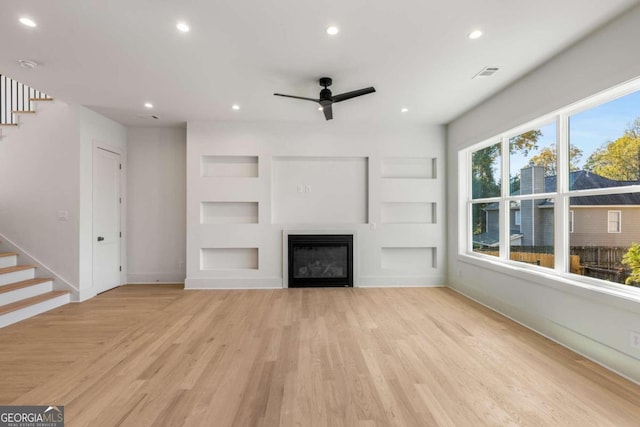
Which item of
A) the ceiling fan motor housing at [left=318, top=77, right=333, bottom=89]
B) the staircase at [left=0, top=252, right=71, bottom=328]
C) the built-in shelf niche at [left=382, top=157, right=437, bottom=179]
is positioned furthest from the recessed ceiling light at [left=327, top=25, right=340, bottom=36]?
the staircase at [left=0, top=252, right=71, bottom=328]

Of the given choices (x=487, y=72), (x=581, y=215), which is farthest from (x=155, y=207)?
(x=581, y=215)

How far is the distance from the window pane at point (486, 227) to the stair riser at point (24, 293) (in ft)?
20.7

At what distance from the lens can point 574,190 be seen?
282cm

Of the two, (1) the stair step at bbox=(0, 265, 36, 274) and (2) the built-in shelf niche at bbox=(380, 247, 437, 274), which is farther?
(2) the built-in shelf niche at bbox=(380, 247, 437, 274)

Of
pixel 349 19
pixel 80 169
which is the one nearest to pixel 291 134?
pixel 349 19

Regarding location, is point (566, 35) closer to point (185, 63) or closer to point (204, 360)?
point (185, 63)

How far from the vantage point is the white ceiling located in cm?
220

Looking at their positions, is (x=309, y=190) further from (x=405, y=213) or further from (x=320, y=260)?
(x=405, y=213)

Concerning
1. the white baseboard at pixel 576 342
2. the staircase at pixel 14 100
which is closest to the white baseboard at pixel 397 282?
the white baseboard at pixel 576 342

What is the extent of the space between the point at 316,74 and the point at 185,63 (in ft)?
4.58

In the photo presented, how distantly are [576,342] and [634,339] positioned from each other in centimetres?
53

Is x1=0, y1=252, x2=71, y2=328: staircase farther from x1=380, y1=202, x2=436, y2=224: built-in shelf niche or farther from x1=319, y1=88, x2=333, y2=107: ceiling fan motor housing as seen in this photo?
x1=380, y1=202, x2=436, y2=224: built-in shelf niche

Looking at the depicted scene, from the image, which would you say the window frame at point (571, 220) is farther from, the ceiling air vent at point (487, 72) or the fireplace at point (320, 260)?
the fireplace at point (320, 260)

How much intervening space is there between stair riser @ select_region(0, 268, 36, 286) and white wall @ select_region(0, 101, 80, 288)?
201 millimetres
